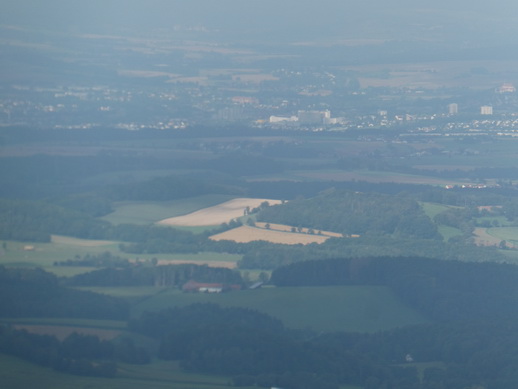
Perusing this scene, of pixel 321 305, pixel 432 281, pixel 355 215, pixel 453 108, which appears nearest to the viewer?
pixel 321 305

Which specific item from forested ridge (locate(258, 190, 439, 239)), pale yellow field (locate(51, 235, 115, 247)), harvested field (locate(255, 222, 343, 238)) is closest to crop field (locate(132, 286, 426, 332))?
pale yellow field (locate(51, 235, 115, 247))

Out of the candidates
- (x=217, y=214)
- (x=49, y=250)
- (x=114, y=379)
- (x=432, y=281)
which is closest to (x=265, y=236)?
(x=217, y=214)

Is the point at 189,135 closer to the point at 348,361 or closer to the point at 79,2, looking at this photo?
the point at 79,2

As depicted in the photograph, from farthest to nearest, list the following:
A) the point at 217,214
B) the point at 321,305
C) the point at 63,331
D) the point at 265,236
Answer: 1. the point at 217,214
2. the point at 265,236
3. the point at 321,305
4. the point at 63,331

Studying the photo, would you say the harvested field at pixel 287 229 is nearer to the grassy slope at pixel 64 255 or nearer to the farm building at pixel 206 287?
the grassy slope at pixel 64 255

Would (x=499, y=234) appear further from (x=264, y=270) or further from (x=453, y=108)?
(x=453, y=108)

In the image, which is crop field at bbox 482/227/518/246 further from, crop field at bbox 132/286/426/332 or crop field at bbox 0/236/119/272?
crop field at bbox 0/236/119/272
